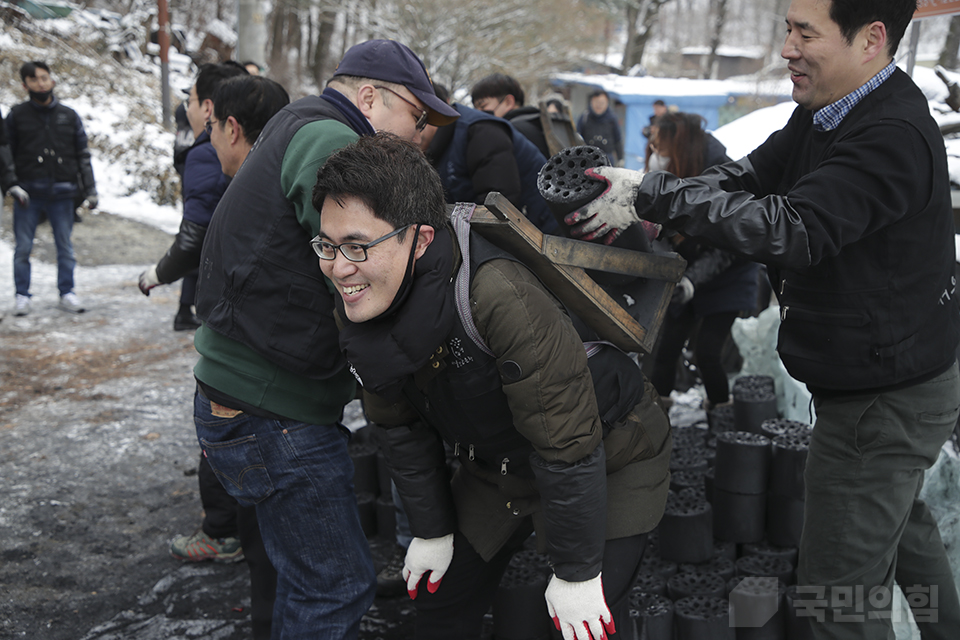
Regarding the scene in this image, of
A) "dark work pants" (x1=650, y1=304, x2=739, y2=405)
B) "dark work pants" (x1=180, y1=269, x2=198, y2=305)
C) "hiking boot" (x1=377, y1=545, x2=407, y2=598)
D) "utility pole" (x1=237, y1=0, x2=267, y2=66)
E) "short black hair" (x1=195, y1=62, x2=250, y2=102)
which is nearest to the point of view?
"hiking boot" (x1=377, y1=545, x2=407, y2=598)

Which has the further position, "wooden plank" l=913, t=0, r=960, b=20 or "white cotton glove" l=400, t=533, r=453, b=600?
"wooden plank" l=913, t=0, r=960, b=20

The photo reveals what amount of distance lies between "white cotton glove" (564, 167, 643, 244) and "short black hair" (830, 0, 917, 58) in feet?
1.91

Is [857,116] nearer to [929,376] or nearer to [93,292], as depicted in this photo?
[929,376]

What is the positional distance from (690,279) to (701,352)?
2.00 ft

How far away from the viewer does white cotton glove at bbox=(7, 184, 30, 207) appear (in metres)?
6.63

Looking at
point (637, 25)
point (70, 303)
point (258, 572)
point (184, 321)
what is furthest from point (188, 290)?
point (637, 25)

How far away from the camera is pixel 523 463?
1989mm

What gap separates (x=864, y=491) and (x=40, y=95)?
7.31 meters

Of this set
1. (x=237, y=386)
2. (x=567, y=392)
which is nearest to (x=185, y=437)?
(x=237, y=386)

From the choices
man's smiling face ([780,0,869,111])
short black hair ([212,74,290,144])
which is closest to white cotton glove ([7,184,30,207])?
short black hair ([212,74,290,144])

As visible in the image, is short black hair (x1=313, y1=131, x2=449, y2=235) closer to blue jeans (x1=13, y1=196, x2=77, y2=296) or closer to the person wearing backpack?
the person wearing backpack

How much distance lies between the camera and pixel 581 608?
181 cm

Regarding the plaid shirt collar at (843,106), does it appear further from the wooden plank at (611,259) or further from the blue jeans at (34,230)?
the blue jeans at (34,230)

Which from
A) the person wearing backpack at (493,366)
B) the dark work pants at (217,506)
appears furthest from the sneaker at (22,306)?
the person wearing backpack at (493,366)
